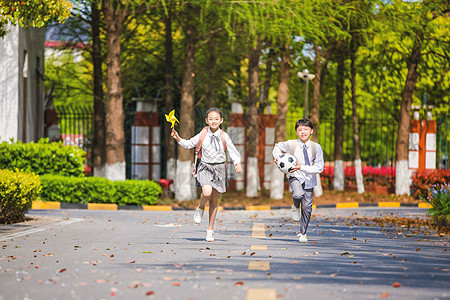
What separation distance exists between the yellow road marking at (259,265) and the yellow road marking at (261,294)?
1.36 m

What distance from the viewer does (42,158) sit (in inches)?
842

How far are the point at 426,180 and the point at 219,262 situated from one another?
60.0 feet

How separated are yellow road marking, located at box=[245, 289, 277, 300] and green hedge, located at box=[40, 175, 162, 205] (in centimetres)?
1462

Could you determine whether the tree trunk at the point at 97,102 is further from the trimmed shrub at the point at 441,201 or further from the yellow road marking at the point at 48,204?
the trimmed shrub at the point at 441,201

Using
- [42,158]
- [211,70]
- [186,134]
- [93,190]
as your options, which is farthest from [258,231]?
[211,70]

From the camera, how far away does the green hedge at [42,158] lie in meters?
20.8

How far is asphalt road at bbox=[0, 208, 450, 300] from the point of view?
6.74m

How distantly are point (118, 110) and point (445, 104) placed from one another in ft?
60.6

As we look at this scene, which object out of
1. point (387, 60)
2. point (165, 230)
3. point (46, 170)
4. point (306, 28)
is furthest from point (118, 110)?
point (387, 60)

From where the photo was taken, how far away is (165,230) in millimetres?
13422

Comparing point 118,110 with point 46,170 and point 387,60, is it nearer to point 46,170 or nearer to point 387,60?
point 46,170

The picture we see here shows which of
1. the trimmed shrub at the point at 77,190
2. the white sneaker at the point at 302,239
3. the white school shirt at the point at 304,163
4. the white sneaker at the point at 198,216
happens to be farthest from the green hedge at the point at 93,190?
the white school shirt at the point at 304,163

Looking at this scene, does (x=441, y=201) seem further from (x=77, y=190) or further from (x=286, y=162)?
(x=77, y=190)

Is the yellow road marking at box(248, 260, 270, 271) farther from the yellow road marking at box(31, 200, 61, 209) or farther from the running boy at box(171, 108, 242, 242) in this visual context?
the yellow road marking at box(31, 200, 61, 209)
